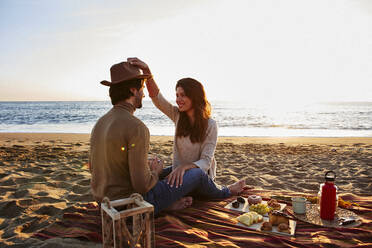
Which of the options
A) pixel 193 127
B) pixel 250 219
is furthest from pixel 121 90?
pixel 250 219

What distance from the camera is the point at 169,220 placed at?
2.50 meters

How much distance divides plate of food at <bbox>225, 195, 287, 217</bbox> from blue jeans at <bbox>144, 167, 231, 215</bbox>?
266 millimetres

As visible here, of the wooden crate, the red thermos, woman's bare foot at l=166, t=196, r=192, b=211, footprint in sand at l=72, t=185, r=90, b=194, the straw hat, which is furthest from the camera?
footprint in sand at l=72, t=185, r=90, b=194

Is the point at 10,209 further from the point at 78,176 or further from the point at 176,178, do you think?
the point at 176,178

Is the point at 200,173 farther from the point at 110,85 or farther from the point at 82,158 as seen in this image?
the point at 82,158

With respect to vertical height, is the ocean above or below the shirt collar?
below

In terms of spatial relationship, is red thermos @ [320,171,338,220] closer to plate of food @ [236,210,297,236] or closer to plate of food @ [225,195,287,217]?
plate of food @ [236,210,297,236]

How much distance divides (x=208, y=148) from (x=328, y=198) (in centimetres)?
135

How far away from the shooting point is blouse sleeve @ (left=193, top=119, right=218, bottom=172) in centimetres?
311

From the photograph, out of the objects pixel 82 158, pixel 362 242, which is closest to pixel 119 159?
pixel 362 242

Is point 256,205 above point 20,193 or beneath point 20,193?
above

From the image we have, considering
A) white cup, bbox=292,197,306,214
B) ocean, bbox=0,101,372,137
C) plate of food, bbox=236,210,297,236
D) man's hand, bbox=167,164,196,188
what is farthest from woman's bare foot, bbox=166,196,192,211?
ocean, bbox=0,101,372,137

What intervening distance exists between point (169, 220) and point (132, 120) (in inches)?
42.1

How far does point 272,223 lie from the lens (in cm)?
241
